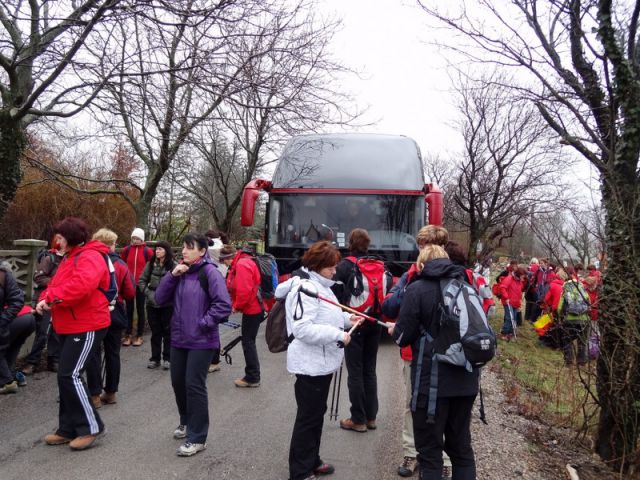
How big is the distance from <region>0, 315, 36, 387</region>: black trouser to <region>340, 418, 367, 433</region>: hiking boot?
12.2 feet

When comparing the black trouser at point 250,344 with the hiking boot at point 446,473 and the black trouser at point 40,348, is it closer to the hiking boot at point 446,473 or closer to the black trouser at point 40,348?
the black trouser at point 40,348

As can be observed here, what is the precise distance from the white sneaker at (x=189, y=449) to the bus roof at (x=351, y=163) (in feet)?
17.5

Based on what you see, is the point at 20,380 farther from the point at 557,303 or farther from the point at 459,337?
the point at 557,303

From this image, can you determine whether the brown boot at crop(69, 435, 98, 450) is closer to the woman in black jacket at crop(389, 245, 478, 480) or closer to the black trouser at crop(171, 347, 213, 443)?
the black trouser at crop(171, 347, 213, 443)

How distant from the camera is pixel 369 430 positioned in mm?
4797

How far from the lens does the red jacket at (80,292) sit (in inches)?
159

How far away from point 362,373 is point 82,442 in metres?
2.49

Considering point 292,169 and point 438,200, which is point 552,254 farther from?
point 292,169

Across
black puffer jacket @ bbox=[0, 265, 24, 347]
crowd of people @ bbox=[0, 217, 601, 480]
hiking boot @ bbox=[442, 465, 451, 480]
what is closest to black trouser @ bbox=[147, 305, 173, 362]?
crowd of people @ bbox=[0, 217, 601, 480]

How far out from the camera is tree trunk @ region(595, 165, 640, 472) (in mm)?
3738

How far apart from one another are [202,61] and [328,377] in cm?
484

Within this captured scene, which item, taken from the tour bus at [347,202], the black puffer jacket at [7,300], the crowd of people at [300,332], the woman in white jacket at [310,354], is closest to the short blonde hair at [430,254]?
the crowd of people at [300,332]

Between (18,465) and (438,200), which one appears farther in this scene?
(438,200)

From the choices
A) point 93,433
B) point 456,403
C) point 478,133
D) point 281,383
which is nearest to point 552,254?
point 456,403
